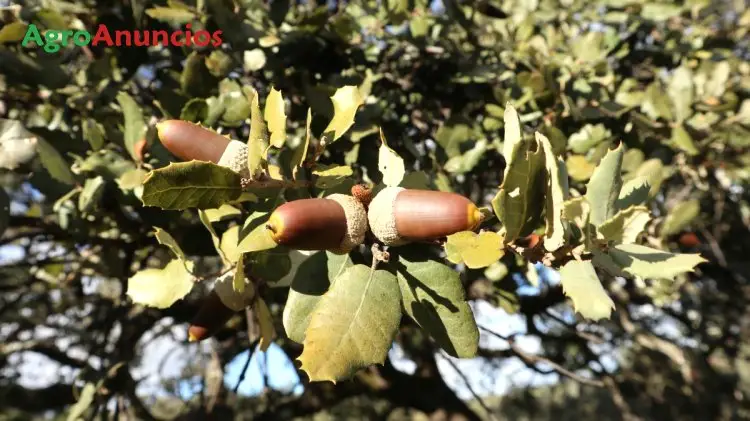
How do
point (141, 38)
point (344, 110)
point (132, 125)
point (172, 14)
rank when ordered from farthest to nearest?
point (141, 38), point (172, 14), point (132, 125), point (344, 110)

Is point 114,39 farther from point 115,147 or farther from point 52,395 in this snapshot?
point 52,395

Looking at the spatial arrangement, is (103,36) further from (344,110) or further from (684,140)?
(684,140)

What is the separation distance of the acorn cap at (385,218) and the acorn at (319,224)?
0.02 meters

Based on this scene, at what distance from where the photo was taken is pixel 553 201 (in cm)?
91

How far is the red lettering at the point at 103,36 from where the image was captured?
6.42 ft

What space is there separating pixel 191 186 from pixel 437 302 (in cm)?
48

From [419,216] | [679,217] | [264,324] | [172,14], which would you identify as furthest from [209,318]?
[679,217]

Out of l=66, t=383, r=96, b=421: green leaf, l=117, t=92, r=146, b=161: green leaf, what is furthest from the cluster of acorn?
l=66, t=383, r=96, b=421: green leaf

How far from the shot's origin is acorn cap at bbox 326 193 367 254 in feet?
3.24

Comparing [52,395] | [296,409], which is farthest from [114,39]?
[296,409]

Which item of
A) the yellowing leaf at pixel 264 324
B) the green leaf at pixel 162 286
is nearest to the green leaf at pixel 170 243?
the green leaf at pixel 162 286

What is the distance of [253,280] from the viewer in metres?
1.26

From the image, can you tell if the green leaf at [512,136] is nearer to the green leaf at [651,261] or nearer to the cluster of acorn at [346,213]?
the cluster of acorn at [346,213]

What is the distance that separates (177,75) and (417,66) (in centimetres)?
99
